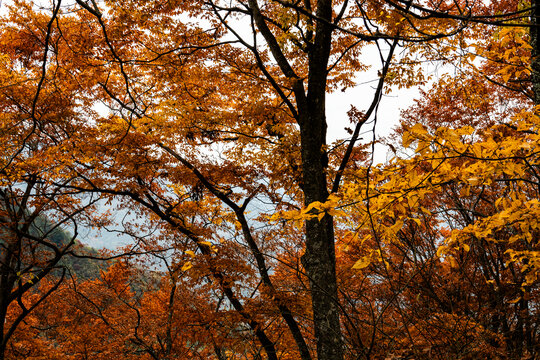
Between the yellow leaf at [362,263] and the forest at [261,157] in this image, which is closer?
the yellow leaf at [362,263]

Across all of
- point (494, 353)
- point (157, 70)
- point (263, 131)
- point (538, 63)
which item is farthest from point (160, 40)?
point (494, 353)

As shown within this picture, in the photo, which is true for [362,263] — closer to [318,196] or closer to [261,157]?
[318,196]

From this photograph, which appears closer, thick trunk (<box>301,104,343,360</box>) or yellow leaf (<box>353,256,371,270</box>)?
yellow leaf (<box>353,256,371,270</box>)

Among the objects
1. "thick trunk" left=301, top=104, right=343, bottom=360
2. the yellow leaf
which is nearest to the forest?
"thick trunk" left=301, top=104, right=343, bottom=360

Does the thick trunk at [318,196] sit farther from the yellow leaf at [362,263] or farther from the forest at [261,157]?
the yellow leaf at [362,263]

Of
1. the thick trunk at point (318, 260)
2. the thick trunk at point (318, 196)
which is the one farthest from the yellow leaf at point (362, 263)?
the thick trunk at point (318, 196)

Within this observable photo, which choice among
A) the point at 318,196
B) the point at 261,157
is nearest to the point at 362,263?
the point at 318,196

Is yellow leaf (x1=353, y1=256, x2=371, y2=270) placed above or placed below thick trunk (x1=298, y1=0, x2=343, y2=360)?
below

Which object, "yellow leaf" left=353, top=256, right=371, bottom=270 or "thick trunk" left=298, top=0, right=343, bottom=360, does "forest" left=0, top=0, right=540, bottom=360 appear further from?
"yellow leaf" left=353, top=256, right=371, bottom=270

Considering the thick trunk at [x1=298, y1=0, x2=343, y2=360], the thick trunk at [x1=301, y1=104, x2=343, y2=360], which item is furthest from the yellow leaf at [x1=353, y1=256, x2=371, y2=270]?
the thick trunk at [x1=298, y1=0, x2=343, y2=360]

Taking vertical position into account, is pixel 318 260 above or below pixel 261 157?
below

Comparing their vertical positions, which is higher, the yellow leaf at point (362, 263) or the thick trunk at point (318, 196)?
the thick trunk at point (318, 196)

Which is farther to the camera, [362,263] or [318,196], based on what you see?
[318,196]

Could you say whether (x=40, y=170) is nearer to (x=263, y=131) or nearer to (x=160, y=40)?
(x=160, y=40)
